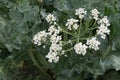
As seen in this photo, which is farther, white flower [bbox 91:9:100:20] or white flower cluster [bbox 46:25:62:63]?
white flower [bbox 91:9:100:20]

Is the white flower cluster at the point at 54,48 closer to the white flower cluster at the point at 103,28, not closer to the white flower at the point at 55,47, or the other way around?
the white flower at the point at 55,47

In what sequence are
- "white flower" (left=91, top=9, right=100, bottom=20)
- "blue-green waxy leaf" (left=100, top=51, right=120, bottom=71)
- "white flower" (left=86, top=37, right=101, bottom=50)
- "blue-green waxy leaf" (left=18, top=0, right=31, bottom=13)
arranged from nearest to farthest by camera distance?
"white flower" (left=86, top=37, right=101, bottom=50) → "white flower" (left=91, top=9, right=100, bottom=20) → "blue-green waxy leaf" (left=100, top=51, right=120, bottom=71) → "blue-green waxy leaf" (left=18, top=0, right=31, bottom=13)

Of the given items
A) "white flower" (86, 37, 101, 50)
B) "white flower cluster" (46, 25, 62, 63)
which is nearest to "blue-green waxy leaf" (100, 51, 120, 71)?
"white flower" (86, 37, 101, 50)

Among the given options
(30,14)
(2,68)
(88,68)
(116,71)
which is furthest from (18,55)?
(116,71)

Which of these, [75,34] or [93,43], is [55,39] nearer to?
[75,34]

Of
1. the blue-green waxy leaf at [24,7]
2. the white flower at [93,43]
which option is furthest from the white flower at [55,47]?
the blue-green waxy leaf at [24,7]

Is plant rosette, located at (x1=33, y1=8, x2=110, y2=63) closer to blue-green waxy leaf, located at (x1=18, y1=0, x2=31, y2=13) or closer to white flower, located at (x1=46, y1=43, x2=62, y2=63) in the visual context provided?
white flower, located at (x1=46, y1=43, x2=62, y2=63)
